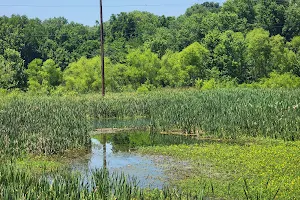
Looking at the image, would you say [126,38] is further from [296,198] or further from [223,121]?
[296,198]

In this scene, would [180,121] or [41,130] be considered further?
[180,121]

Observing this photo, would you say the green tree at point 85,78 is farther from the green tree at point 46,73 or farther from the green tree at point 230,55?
the green tree at point 230,55

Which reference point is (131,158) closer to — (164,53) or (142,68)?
(142,68)

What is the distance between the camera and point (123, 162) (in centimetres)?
1323

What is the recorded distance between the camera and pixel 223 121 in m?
16.8

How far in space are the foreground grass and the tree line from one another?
73.3 feet

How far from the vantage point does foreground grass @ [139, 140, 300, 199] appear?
9.21m

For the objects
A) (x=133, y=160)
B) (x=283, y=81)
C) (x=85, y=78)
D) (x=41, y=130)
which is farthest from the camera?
(x=283, y=81)

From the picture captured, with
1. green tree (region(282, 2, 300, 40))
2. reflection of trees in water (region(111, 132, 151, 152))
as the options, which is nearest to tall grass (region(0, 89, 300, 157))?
reflection of trees in water (region(111, 132, 151, 152))

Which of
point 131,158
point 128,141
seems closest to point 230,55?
point 128,141

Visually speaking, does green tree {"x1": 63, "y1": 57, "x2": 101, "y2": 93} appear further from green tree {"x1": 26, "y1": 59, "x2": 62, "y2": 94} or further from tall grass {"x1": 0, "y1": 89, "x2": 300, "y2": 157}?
tall grass {"x1": 0, "y1": 89, "x2": 300, "y2": 157}

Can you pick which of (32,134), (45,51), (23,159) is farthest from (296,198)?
(45,51)

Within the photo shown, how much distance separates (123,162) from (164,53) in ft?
143

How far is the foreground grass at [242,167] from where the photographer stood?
921 centimetres
